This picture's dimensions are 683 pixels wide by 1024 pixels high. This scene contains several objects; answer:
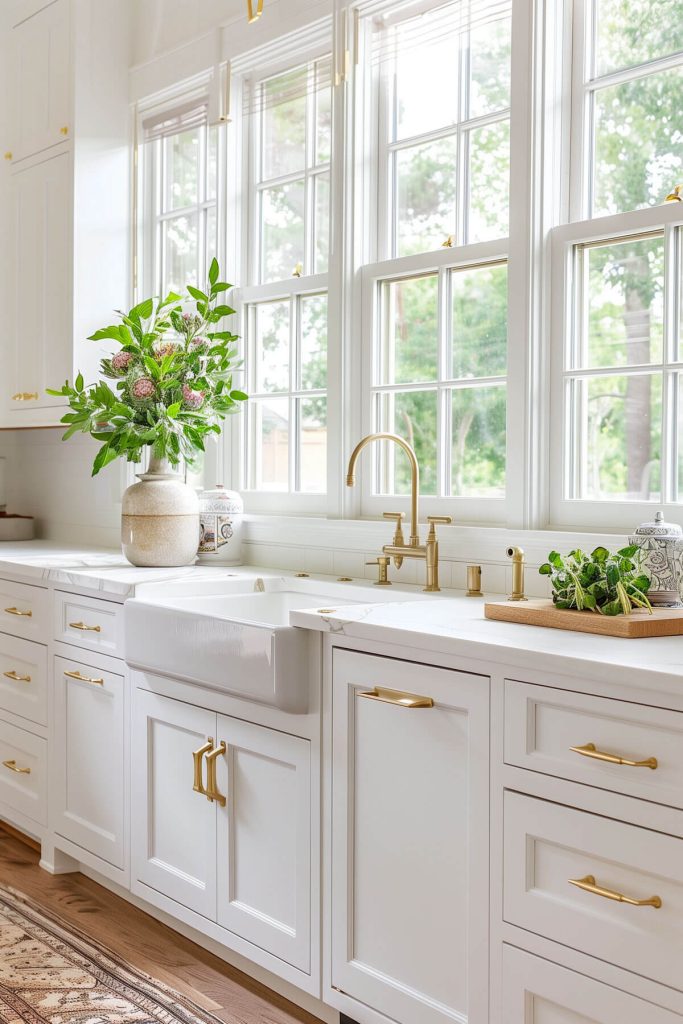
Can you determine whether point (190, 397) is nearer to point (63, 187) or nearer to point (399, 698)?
point (63, 187)

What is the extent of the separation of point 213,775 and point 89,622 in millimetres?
748

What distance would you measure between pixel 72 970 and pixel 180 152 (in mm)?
2817

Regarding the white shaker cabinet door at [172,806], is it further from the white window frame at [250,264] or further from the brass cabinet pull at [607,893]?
the brass cabinet pull at [607,893]

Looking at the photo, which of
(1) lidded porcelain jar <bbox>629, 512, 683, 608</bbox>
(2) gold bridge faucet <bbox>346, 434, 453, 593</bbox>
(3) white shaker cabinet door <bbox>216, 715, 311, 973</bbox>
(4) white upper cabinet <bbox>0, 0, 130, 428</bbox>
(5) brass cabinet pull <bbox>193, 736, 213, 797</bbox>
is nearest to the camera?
(1) lidded porcelain jar <bbox>629, 512, 683, 608</bbox>

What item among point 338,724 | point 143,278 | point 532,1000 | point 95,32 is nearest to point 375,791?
point 338,724

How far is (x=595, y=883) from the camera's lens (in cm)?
155

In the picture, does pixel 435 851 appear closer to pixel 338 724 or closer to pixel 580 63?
pixel 338 724

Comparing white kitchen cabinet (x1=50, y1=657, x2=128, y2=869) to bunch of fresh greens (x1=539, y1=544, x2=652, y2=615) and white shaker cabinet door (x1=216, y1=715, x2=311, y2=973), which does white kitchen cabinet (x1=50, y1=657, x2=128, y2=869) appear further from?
bunch of fresh greens (x1=539, y1=544, x2=652, y2=615)

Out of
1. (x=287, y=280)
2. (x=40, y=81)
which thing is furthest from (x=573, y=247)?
(x=40, y=81)

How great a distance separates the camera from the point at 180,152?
151 inches

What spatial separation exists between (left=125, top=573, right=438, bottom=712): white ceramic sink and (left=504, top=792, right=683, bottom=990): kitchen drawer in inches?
22.7

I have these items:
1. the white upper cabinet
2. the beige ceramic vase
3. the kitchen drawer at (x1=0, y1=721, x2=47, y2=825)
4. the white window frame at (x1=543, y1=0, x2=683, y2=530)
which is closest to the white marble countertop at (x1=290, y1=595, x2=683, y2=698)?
the white window frame at (x1=543, y1=0, x2=683, y2=530)

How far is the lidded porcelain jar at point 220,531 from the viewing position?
10.7ft

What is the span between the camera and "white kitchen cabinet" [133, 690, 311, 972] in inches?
84.7
